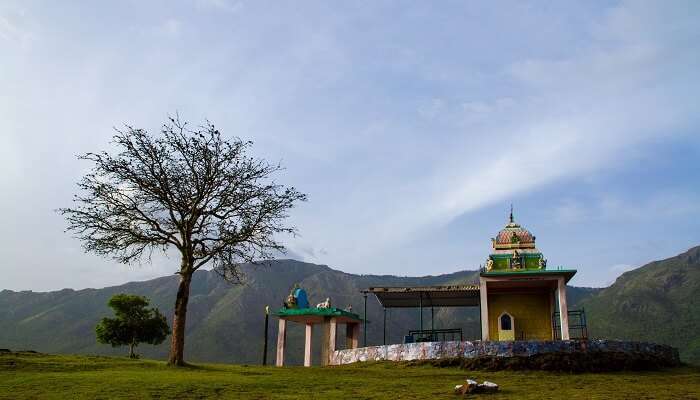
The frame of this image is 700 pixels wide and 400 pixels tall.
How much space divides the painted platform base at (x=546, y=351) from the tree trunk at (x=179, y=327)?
33.2 ft

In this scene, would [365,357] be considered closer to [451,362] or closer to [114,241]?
[451,362]

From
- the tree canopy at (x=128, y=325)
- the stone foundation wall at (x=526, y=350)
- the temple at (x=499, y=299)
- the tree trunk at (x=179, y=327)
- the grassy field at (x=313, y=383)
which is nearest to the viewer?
the grassy field at (x=313, y=383)

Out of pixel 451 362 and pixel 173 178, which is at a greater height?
pixel 173 178

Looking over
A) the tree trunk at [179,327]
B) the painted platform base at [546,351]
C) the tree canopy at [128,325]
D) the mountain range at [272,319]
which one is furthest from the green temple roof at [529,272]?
the mountain range at [272,319]

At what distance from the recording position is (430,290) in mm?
38000

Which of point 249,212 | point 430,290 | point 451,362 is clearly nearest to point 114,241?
point 249,212

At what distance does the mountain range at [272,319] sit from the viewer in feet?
384

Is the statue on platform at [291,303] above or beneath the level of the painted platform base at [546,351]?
above

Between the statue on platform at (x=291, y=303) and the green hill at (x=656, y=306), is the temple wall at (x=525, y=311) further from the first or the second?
the green hill at (x=656, y=306)

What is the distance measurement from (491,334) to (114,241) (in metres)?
26.1

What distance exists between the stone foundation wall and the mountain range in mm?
65904

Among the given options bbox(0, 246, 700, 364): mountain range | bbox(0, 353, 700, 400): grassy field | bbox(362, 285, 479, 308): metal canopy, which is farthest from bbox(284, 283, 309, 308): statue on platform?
bbox(0, 246, 700, 364): mountain range

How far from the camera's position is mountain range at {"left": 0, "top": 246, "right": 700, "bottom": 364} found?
4604 inches

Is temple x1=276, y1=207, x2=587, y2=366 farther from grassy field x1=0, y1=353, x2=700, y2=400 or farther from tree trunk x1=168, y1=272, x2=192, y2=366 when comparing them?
tree trunk x1=168, y1=272, x2=192, y2=366
